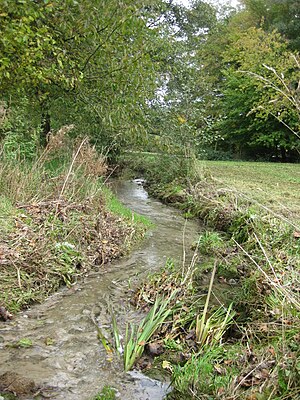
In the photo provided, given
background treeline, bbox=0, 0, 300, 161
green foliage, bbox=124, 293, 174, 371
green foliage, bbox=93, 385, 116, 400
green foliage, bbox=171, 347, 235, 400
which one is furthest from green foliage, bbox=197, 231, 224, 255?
green foliage, bbox=93, 385, 116, 400

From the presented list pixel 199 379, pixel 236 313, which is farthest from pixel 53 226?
pixel 199 379

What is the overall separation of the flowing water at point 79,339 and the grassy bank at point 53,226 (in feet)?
0.63

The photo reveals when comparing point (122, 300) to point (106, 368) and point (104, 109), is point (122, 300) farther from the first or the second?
point (104, 109)

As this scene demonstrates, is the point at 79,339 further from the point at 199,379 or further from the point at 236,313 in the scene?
the point at 236,313

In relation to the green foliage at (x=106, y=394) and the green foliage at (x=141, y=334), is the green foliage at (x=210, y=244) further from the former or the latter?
the green foliage at (x=106, y=394)

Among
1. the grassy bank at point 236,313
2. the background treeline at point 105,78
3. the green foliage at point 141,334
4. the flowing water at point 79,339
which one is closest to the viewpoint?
the grassy bank at point 236,313

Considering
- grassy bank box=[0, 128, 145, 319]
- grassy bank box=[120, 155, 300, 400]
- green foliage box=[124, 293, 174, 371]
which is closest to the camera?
grassy bank box=[120, 155, 300, 400]

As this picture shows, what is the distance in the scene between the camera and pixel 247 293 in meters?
4.12

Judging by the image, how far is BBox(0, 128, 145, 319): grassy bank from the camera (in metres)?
4.33

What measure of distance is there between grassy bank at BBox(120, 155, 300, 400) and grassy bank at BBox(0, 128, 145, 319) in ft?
3.40

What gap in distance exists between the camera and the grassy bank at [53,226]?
4.33 m

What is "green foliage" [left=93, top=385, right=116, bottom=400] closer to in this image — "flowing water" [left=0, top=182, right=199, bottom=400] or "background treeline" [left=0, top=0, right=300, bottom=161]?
"flowing water" [left=0, top=182, right=199, bottom=400]

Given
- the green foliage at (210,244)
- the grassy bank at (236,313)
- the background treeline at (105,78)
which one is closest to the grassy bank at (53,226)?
the background treeline at (105,78)

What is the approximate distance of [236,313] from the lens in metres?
3.92
